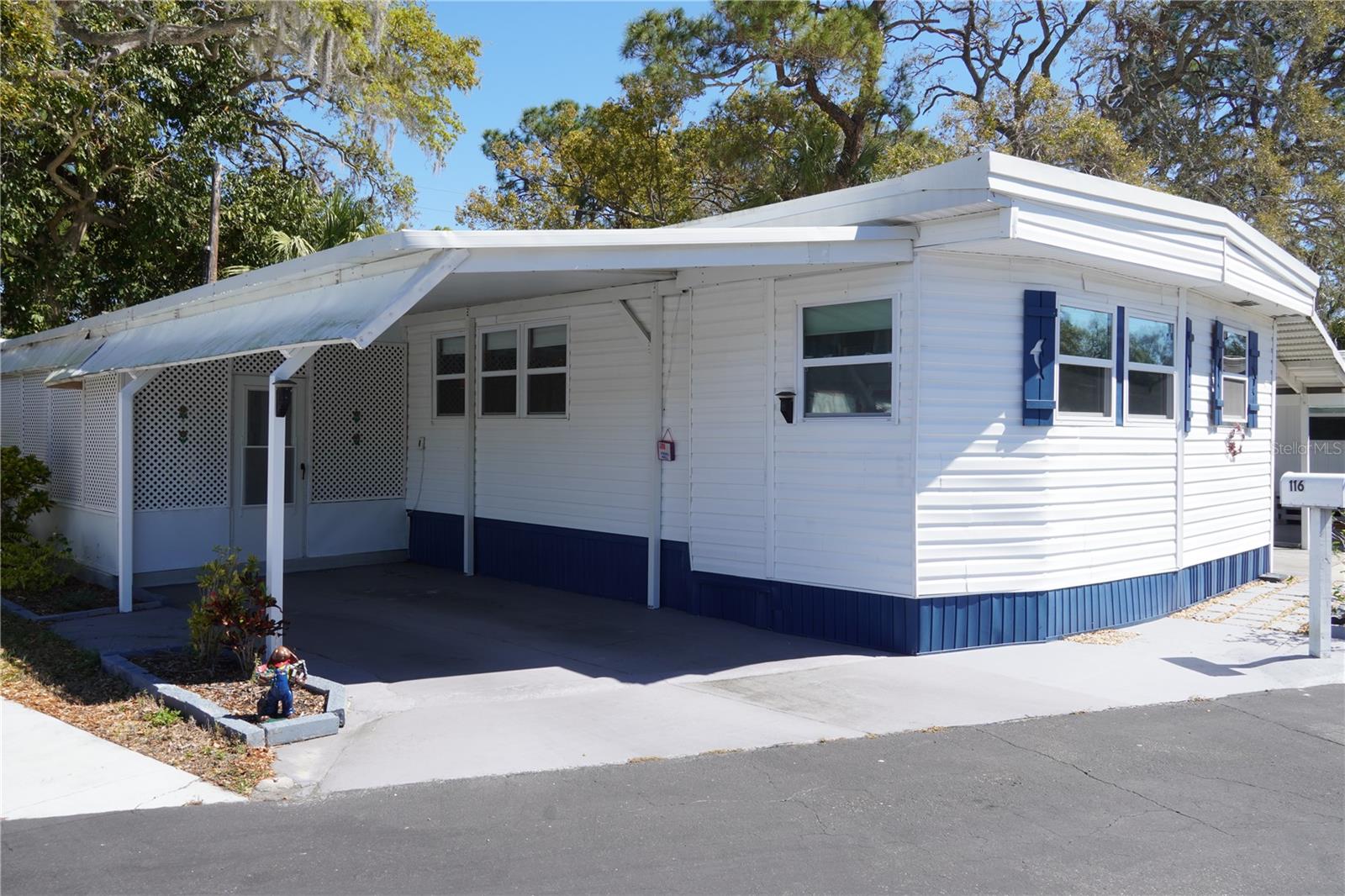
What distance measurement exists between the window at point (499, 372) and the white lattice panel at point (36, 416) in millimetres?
5170

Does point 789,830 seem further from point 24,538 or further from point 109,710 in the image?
point 24,538

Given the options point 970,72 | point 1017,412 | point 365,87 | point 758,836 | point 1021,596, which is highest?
point 970,72

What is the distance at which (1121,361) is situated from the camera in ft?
28.4

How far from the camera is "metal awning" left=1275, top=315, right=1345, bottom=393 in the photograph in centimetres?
1249

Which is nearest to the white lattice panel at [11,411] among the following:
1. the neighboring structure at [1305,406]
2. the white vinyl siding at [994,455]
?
the white vinyl siding at [994,455]

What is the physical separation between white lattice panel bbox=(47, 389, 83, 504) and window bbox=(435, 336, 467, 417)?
3769mm

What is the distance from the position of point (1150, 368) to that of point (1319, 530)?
2084 millimetres

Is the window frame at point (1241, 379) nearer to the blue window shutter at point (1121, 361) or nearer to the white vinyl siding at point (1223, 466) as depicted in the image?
the white vinyl siding at point (1223, 466)

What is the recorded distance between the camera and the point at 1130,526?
29.1 ft

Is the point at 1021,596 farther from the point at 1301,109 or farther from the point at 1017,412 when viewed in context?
the point at 1301,109

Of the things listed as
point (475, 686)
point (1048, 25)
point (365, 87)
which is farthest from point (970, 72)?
point (475, 686)

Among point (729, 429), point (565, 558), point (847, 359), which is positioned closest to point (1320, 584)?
point (847, 359)

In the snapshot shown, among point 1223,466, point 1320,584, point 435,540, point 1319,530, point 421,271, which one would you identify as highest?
point 421,271

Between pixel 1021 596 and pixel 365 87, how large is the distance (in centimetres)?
1509
